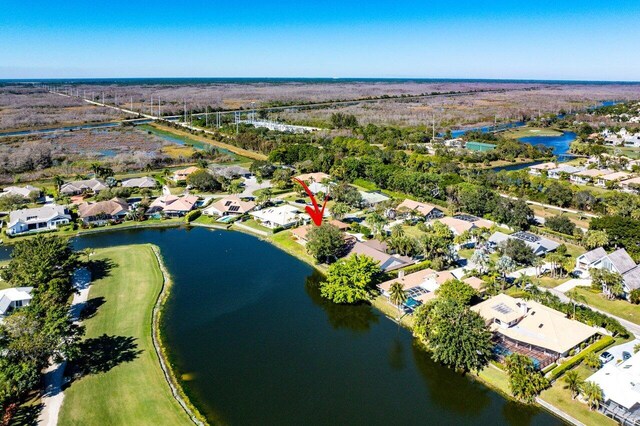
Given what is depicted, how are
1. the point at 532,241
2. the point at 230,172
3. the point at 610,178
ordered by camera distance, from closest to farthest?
the point at 532,241
the point at 610,178
the point at 230,172

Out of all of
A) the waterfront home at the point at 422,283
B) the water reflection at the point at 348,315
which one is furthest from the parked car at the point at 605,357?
the water reflection at the point at 348,315

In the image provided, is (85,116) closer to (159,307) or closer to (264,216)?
(264,216)

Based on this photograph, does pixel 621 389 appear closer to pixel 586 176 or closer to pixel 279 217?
pixel 279 217

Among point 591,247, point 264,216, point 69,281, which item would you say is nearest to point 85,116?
point 264,216

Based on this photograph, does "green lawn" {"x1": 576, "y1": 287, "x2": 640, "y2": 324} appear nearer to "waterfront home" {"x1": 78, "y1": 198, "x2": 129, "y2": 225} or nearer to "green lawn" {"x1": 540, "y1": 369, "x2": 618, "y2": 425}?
"green lawn" {"x1": 540, "y1": 369, "x2": 618, "y2": 425}

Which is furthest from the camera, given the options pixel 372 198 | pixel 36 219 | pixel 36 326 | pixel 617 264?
pixel 372 198

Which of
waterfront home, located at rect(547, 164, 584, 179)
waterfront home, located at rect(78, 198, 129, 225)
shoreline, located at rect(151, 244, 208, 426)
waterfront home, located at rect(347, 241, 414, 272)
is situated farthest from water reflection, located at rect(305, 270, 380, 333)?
waterfront home, located at rect(547, 164, 584, 179)

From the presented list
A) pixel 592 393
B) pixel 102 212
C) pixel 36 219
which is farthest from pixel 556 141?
pixel 36 219
